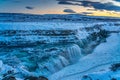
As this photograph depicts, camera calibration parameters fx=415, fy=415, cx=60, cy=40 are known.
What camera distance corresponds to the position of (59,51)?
32562 mm

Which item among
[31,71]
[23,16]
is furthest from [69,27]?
[31,71]

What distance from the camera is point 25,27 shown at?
4259 cm

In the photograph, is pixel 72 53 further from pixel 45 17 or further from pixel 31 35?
pixel 45 17

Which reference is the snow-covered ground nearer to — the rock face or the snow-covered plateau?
the snow-covered plateau

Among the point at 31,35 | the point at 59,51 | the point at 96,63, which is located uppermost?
the point at 59,51

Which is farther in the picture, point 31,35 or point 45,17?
point 45,17

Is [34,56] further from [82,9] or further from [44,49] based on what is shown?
[82,9]

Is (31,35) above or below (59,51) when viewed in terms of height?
below

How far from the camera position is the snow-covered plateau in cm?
2762

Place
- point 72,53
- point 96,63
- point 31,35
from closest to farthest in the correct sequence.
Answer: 1. point 96,63
2. point 72,53
3. point 31,35

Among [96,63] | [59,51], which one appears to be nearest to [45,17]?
[59,51]

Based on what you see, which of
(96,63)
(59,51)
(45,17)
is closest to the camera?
(96,63)

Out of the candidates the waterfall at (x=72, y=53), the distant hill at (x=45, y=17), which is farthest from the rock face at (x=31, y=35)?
the distant hill at (x=45, y=17)

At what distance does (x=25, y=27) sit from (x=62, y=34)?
453cm
